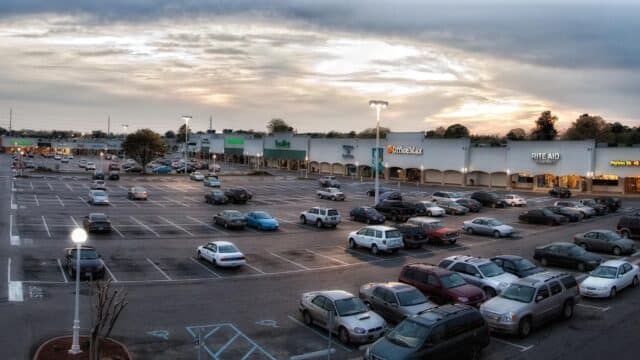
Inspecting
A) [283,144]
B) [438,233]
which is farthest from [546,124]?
[438,233]

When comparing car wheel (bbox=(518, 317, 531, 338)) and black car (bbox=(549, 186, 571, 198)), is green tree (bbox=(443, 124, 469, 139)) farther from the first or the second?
car wheel (bbox=(518, 317, 531, 338))

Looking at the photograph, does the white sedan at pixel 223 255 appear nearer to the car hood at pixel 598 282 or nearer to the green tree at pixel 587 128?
the car hood at pixel 598 282

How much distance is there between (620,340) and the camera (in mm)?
17297

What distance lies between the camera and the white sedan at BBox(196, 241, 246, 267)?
27219 mm

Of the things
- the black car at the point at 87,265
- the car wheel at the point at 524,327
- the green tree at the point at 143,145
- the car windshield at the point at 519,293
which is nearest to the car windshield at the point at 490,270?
the car windshield at the point at 519,293

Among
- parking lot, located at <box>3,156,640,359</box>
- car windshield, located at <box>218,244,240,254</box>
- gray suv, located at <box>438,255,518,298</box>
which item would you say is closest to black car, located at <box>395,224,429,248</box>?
parking lot, located at <box>3,156,640,359</box>

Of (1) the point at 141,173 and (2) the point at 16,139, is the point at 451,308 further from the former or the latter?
(2) the point at 16,139

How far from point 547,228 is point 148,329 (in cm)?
3367

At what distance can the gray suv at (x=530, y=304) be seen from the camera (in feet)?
58.5

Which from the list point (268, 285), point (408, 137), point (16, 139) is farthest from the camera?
point (16, 139)

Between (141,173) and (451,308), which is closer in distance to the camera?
(451,308)

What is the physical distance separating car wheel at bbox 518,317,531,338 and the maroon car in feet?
8.10

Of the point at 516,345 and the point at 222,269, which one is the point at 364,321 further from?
the point at 222,269

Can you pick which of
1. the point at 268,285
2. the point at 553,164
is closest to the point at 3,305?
the point at 268,285
